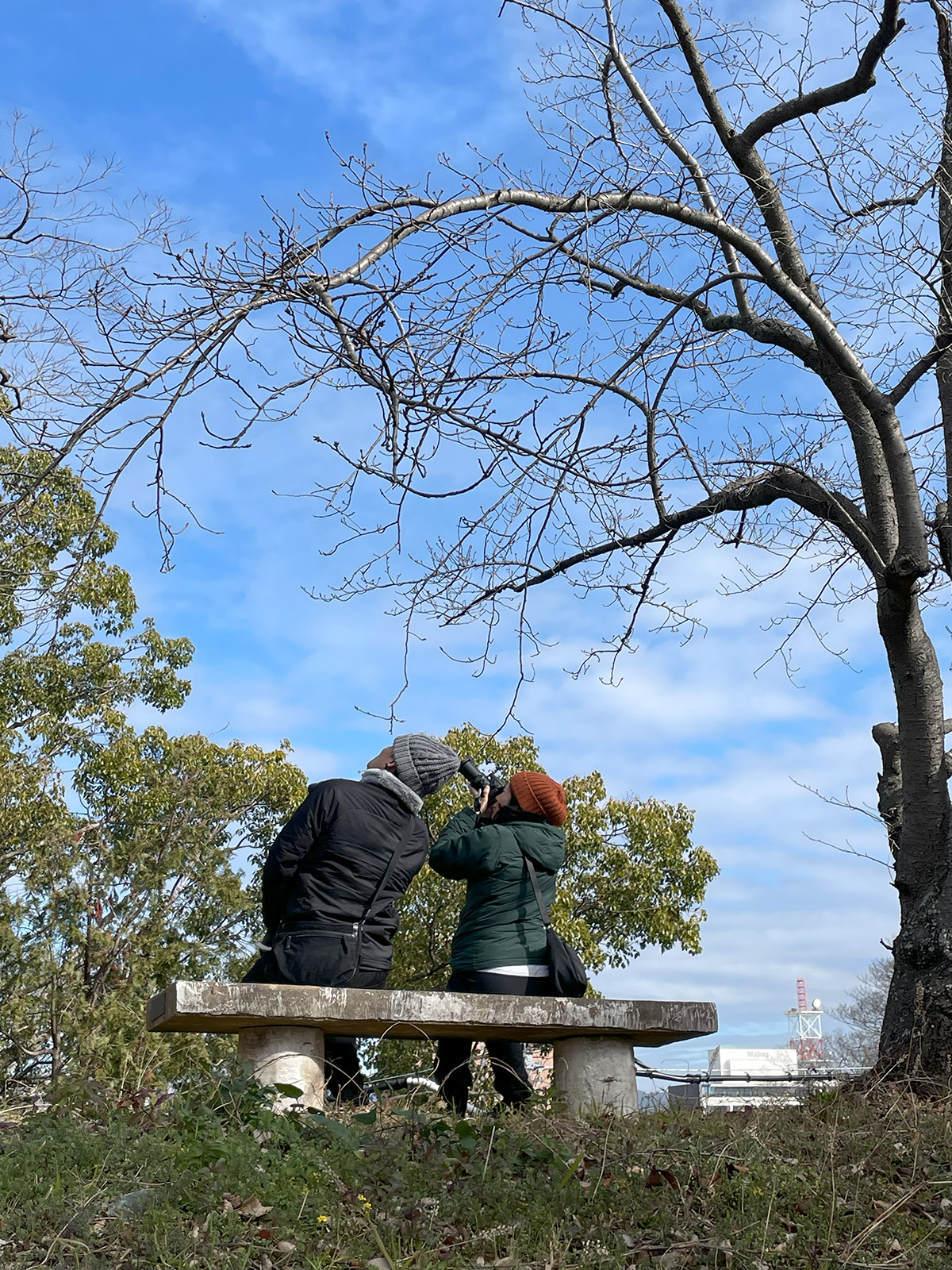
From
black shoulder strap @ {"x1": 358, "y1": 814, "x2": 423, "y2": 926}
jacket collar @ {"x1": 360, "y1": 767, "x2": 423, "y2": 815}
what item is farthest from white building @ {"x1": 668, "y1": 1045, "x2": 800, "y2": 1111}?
jacket collar @ {"x1": 360, "y1": 767, "x2": 423, "y2": 815}

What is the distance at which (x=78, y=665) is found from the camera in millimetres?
15672

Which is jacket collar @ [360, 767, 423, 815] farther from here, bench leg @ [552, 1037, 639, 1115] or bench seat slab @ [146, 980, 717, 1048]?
bench leg @ [552, 1037, 639, 1115]

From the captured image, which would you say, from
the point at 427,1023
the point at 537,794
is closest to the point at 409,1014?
the point at 427,1023

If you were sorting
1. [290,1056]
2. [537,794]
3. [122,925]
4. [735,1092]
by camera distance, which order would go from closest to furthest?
[290,1056] < [537,794] < [735,1092] < [122,925]

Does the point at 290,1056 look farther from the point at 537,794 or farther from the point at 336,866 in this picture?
the point at 537,794

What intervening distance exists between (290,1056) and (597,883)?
10.1 m

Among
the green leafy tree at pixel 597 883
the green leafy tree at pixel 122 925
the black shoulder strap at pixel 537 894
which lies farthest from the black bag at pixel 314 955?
the green leafy tree at pixel 597 883

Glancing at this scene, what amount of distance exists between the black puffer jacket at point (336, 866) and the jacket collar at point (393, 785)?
0.10 metres

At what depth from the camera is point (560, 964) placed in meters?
5.08

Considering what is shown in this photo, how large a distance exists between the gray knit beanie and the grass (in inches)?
61.3

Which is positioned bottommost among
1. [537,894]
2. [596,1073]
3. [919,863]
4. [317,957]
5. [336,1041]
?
[596,1073]

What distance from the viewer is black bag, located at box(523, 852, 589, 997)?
16.6ft

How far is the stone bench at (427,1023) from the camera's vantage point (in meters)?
4.27

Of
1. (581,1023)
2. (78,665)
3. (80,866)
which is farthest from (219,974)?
(581,1023)
